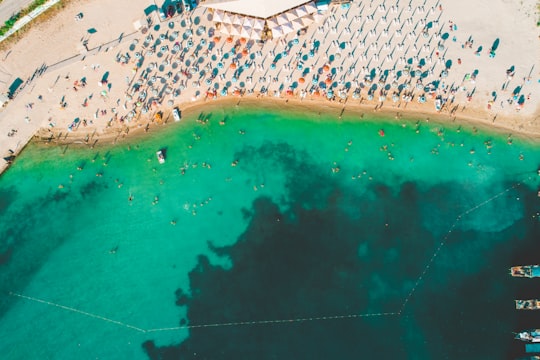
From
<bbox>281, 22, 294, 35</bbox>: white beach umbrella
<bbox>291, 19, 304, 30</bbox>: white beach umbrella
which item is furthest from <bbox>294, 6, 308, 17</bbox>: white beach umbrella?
<bbox>281, 22, 294, 35</bbox>: white beach umbrella

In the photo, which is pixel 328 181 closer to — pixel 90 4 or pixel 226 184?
pixel 226 184

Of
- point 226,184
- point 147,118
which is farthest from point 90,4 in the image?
point 226,184

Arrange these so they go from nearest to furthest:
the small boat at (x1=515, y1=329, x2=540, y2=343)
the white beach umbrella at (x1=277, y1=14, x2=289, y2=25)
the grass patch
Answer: the small boat at (x1=515, y1=329, x2=540, y2=343)
the white beach umbrella at (x1=277, y1=14, x2=289, y2=25)
the grass patch

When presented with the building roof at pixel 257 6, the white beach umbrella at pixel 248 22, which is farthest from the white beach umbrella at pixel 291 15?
the white beach umbrella at pixel 248 22

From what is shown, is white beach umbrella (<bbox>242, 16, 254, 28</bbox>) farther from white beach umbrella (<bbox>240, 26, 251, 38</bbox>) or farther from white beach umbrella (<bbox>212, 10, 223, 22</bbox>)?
white beach umbrella (<bbox>212, 10, 223, 22</bbox>)

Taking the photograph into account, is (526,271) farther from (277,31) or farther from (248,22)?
(248,22)

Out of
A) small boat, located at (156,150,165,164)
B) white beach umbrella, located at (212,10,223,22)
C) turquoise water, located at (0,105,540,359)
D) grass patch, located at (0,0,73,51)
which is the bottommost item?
turquoise water, located at (0,105,540,359)

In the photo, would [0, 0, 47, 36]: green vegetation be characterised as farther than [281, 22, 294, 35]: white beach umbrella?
Yes

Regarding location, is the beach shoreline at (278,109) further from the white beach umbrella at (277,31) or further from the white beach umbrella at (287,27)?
the white beach umbrella at (287,27)
